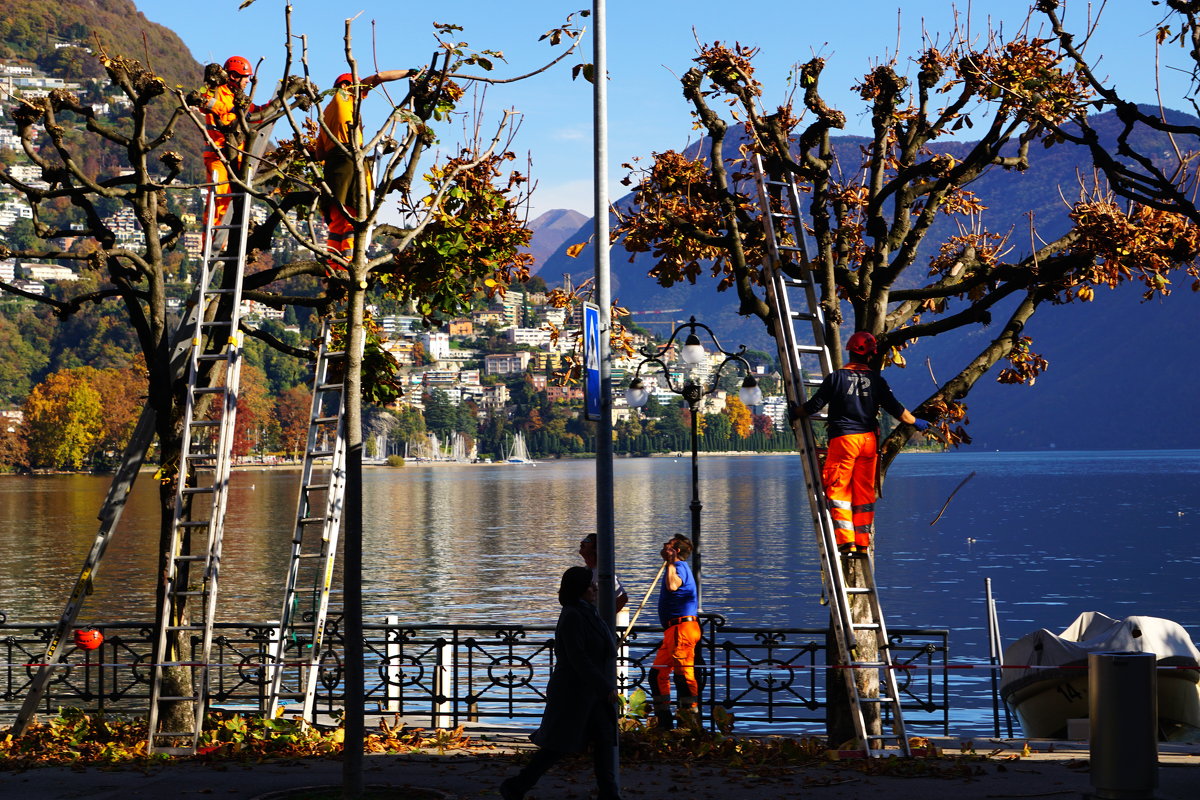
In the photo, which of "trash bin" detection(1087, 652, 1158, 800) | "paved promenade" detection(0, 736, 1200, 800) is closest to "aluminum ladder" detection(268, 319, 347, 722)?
"paved promenade" detection(0, 736, 1200, 800)

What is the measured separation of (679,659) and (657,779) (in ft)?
10.5

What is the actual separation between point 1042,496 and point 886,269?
481 ft

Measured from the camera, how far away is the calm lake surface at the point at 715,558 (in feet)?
171

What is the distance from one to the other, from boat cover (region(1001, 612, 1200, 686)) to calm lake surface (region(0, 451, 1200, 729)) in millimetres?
9696

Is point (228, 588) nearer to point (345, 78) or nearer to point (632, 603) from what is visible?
point (632, 603)

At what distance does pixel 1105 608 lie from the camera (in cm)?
5528

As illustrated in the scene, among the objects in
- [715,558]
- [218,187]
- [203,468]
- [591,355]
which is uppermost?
[218,187]

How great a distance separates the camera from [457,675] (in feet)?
49.7

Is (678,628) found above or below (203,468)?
below

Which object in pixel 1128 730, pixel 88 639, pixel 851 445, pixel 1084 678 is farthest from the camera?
pixel 1084 678

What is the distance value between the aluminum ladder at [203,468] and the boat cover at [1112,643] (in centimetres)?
→ 1226

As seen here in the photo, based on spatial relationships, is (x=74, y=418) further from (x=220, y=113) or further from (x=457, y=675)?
(x=220, y=113)

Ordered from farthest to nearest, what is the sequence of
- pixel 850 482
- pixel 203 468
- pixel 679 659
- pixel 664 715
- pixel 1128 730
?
pixel 203 468 → pixel 679 659 → pixel 664 715 → pixel 850 482 → pixel 1128 730

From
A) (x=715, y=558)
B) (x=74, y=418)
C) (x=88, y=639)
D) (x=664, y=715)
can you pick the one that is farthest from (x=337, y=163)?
(x=74, y=418)
